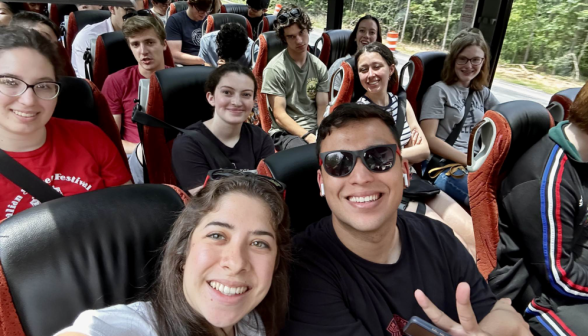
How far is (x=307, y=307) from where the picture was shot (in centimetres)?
96

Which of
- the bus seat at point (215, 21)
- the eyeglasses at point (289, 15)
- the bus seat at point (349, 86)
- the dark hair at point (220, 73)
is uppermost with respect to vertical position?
the eyeglasses at point (289, 15)

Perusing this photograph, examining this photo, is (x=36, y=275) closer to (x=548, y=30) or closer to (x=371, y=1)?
(x=548, y=30)

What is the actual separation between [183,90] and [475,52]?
194 cm

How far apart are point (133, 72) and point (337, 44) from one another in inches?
84.6

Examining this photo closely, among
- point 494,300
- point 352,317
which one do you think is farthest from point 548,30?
point 352,317

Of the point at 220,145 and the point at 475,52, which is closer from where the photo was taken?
the point at 220,145

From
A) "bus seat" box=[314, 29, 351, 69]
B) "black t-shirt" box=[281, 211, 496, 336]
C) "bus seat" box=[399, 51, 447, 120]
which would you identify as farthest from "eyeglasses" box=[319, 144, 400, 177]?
"bus seat" box=[314, 29, 351, 69]

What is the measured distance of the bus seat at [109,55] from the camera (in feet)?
8.73

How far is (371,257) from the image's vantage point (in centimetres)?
108

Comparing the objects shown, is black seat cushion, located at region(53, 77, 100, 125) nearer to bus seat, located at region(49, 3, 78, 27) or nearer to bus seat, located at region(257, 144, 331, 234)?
bus seat, located at region(257, 144, 331, 234)

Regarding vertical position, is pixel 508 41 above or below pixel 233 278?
above

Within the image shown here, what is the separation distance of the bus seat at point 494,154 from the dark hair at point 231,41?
6.08 feet

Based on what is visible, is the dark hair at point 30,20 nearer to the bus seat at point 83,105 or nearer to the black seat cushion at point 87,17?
the bus seat at point 83,105

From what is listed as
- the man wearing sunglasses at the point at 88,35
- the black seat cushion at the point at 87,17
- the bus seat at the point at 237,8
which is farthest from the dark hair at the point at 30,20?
the bus seat at the point at 237,8
